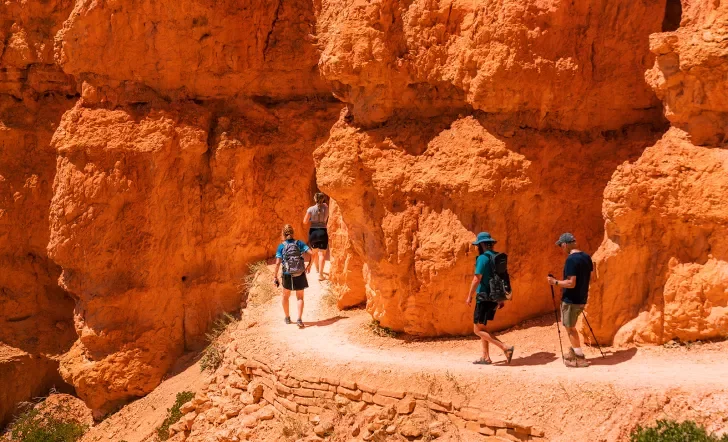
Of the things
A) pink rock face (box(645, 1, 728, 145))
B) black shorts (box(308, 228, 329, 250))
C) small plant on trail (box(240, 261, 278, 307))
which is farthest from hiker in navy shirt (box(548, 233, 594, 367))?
small plant on trail (box(240, 261, 278, 307))

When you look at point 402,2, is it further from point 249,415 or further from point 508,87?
point 249,415

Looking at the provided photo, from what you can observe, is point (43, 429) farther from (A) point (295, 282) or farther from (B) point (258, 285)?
(A) point (295, 282)

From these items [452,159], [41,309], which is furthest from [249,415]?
[41,309]

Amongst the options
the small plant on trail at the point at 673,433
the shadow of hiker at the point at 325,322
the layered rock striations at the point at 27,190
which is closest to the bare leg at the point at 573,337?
the small plant on trail at the point at 673,433

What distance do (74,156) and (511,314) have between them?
8.26m

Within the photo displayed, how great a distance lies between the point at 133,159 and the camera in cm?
1395

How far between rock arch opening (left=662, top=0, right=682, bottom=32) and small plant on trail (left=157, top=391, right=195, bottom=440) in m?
8.35

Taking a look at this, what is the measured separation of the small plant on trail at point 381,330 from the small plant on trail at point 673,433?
4319 millimetres

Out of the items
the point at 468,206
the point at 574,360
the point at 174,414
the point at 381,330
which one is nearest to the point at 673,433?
the point at 574,360

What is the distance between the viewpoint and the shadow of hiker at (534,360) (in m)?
8.56

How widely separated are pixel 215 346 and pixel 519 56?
7.06 m

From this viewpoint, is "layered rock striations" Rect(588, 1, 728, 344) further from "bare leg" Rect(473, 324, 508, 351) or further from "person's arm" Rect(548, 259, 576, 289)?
"bare leg" Rect(473, 324, 508, 351)

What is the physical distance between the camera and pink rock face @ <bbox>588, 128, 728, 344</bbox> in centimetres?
795

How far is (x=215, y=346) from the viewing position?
13.3 m
